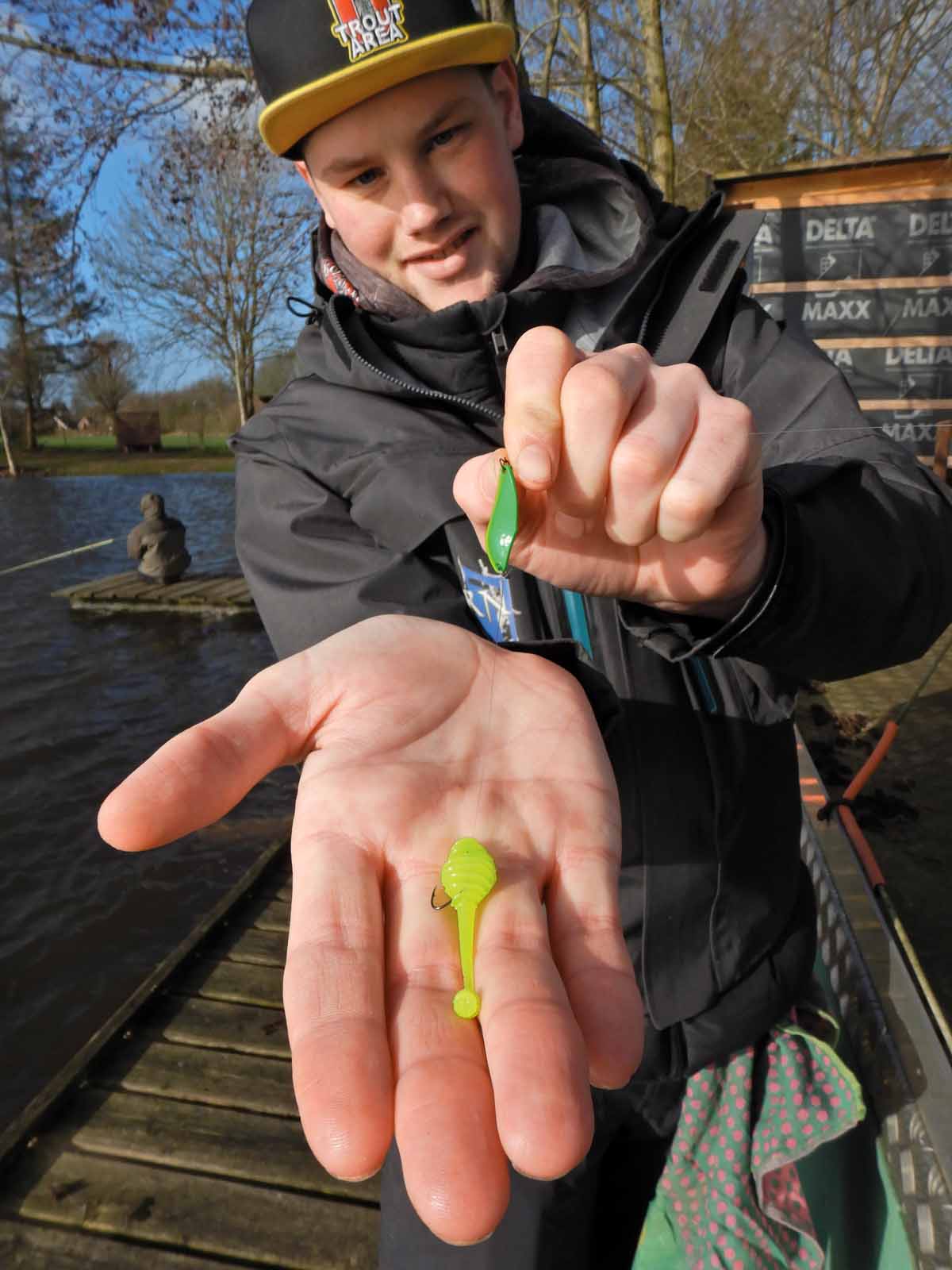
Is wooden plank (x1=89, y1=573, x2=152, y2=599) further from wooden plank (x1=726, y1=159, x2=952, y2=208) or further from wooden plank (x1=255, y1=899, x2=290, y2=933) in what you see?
wooden plank (x1=726, y1=159, x2=952, y2=208)

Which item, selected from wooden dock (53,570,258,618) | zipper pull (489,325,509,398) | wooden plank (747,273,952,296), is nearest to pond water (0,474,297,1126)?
wooden dock (53,570,258,618)

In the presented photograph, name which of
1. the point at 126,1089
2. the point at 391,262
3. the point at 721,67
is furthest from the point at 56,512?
the point at 391,262

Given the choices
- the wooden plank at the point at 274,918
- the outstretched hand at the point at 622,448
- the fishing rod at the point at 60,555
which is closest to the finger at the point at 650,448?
the outstretched hand at the point at 622,448

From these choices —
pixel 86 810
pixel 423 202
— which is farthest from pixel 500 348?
pixel 86 810

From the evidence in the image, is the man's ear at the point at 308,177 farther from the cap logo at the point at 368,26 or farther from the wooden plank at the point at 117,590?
the wooden plank at the point at 117,590

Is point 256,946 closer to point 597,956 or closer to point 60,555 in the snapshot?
point 597,956

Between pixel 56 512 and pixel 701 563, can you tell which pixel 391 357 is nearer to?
pixel 701 563
